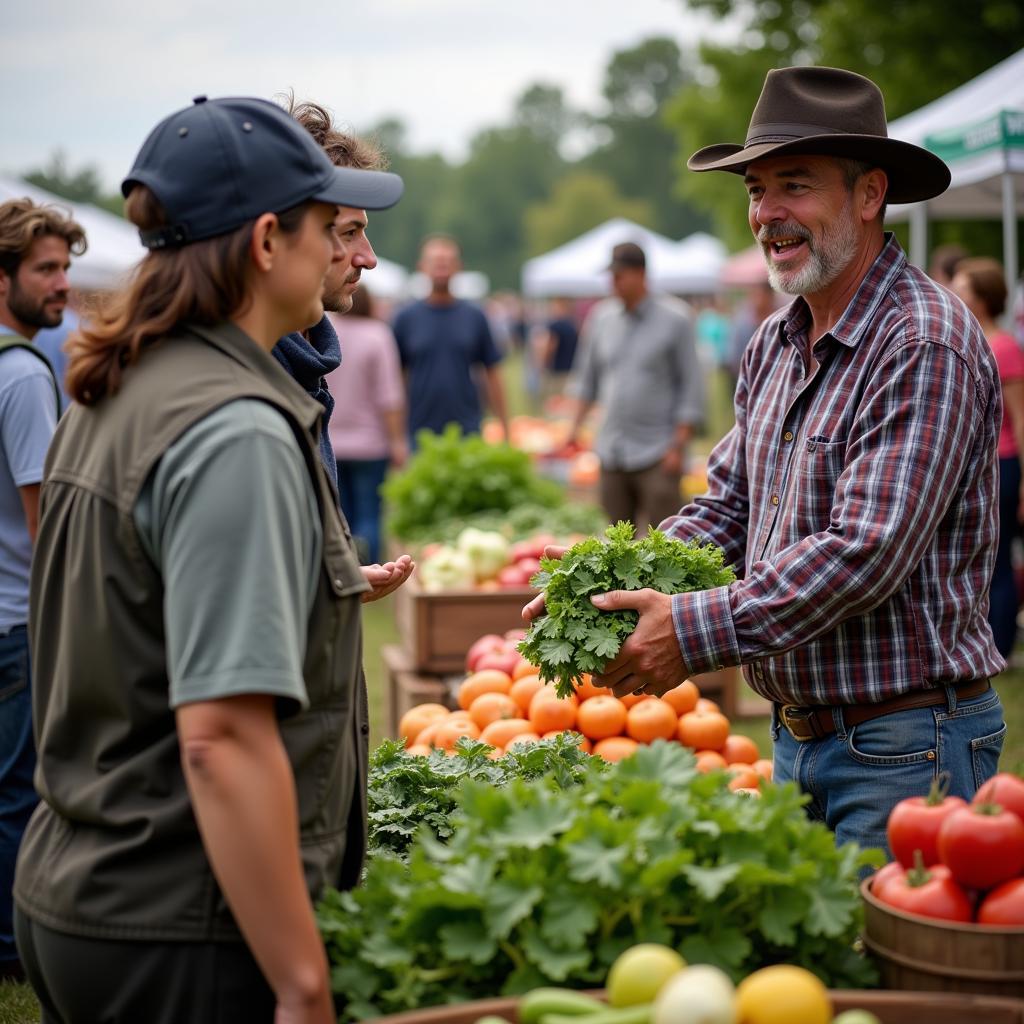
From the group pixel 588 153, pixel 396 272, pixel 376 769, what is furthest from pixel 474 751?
pixel 588 153

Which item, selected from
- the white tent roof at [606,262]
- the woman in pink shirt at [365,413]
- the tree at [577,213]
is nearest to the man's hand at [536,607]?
the woman in pink shirt at [365,413]

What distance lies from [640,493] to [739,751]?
5.07 meters

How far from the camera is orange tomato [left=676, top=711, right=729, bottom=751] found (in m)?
4.16

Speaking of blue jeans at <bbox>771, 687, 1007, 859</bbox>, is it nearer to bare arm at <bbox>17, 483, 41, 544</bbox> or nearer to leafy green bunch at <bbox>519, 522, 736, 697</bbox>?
leafy green bunch at <bbox>519, 522, 736, 697</bbox>

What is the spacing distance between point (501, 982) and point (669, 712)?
7.64 ft

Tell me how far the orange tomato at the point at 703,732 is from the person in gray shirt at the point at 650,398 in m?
4.83

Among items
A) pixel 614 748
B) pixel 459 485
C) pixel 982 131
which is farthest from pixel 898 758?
pixel 982 131

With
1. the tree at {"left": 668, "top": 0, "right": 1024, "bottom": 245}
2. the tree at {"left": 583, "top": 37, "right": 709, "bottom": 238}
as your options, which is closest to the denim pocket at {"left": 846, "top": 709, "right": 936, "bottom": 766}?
the tree at {"left": 668, "top": 0, "right": 1024, "bottom": 245}

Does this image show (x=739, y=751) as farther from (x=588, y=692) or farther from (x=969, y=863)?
(x=969, y=863)

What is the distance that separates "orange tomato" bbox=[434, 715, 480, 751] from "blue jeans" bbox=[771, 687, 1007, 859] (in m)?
1.20

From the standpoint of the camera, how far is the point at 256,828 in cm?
173

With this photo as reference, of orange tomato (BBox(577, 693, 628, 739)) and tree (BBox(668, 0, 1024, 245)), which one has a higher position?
tree (BBox(668, 0, 1024, 245))

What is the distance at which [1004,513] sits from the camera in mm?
7242

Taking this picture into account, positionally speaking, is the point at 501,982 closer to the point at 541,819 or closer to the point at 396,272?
the point at 541,819
